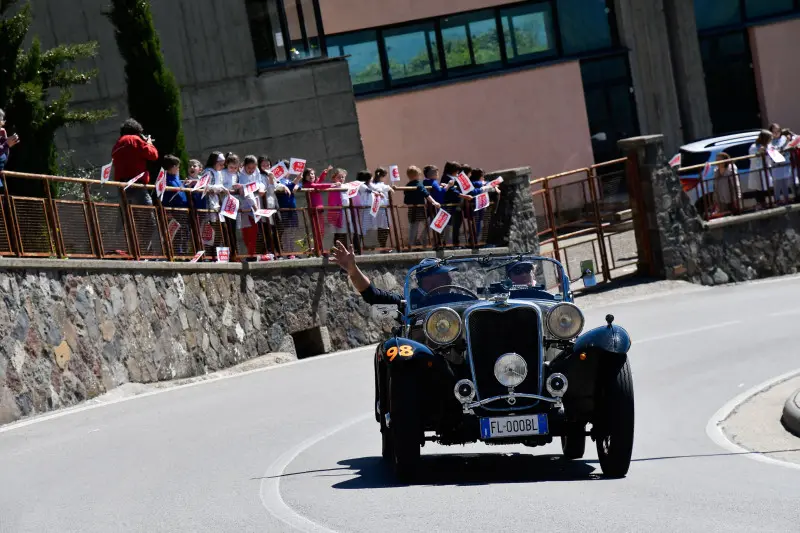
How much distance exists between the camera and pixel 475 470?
11.5 metres

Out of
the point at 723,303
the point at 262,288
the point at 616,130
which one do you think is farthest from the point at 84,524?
the point at 616,130

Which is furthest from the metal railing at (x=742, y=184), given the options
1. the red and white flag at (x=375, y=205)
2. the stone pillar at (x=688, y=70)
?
the stone pillar at (x=688, y=70)

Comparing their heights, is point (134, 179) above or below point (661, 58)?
below

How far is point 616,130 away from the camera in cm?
3875

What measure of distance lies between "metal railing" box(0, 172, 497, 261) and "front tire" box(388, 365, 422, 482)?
8253mm

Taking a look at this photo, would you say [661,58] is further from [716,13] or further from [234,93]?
[234,93]

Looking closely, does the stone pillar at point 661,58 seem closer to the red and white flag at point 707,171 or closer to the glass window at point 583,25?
the glass window at point 583,25

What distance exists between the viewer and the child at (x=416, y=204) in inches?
1015

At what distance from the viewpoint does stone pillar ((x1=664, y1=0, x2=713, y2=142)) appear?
39.0 meters

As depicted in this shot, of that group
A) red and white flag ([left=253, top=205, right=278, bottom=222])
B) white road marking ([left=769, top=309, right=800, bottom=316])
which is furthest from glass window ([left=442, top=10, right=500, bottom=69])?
white road marking ([left=769, top=309, right=800, bottom=316])

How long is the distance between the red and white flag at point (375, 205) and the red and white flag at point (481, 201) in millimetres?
2414

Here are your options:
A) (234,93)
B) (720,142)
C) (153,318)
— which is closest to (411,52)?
(234,93)

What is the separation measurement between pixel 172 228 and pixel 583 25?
20.2 metres

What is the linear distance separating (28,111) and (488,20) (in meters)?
15.7
